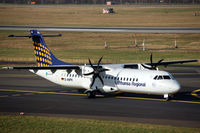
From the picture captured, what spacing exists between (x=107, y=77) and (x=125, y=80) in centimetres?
225

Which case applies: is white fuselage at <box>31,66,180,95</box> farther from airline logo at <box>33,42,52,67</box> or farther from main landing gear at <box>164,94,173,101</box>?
airline logo at <box>33,42,52,67</box>

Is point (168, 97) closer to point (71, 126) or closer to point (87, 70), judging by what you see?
point (87, 70)

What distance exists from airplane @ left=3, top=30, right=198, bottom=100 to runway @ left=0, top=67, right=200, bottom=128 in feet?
3.75

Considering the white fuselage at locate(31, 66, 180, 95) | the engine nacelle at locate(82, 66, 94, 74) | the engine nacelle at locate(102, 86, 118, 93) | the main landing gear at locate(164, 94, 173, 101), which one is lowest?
the main landing gear at locate(164, 94, 173, 101)

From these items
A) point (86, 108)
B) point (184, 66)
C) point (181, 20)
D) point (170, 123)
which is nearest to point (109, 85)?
point (86, 108)

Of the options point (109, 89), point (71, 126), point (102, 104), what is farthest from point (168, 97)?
point (71, 126)

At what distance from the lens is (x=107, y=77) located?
35844 mm

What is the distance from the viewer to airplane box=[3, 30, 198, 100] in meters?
32.6

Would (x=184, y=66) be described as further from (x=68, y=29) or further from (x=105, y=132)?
(x=68, y=29)

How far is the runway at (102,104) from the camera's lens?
2828 centimetres

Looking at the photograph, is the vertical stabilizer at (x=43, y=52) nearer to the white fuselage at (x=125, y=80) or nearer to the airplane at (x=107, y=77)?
the airplane at (x=107, y=77)

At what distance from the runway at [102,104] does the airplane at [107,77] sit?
1142 mm

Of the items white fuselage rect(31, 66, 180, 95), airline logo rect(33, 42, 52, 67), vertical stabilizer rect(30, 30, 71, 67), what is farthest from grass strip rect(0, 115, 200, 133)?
airline logo rect(33, 42, 52, 67)

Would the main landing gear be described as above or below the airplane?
below
